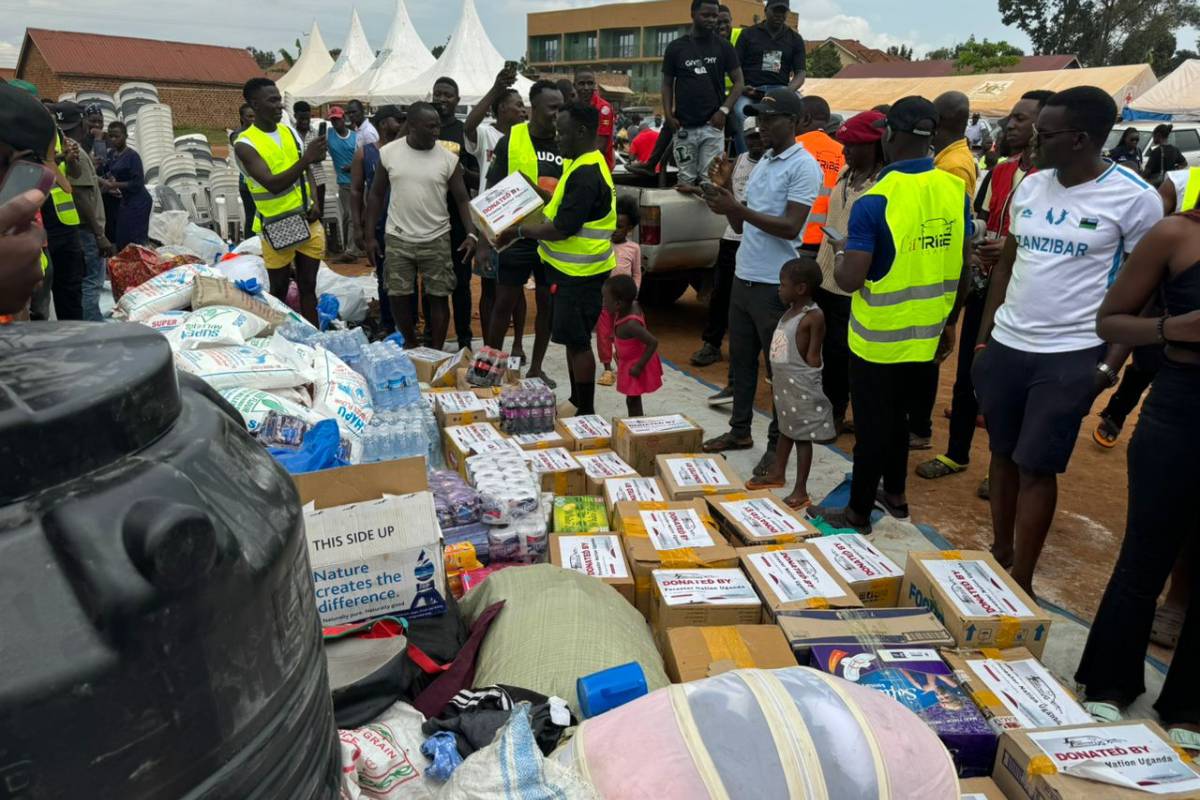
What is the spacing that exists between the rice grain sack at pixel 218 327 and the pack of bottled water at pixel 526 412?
1.53 m

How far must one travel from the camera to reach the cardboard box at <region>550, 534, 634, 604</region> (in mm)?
2885

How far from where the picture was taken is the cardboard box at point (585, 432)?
4.30 meters

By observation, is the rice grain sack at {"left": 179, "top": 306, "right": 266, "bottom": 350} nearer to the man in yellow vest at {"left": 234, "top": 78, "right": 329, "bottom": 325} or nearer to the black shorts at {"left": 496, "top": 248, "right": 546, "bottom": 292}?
the man in yellow vest at {"left": 234, "top": 78, "right": 329, "bottom": 325}

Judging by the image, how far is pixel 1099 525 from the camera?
4133mm

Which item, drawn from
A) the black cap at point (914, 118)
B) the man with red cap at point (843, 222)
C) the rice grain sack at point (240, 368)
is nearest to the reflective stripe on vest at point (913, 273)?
the black cap at point (914, 118)

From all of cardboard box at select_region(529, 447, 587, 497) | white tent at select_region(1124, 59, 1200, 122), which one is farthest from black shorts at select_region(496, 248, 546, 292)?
white tent at select_region(1124, 59, 1200, 122)

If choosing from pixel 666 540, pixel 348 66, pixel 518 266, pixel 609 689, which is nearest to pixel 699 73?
pixel 518 266

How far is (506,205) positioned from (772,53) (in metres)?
4.18

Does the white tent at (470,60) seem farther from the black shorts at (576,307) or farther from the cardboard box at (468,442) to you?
the cardboard box at (468,442)

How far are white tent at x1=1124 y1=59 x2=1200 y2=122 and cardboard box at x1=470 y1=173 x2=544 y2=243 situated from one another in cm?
2636

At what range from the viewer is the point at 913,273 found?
346 cm

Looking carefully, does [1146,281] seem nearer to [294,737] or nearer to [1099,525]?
[1099,525]

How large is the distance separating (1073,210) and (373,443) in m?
3.23

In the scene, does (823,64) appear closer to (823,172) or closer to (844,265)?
(823,172)
